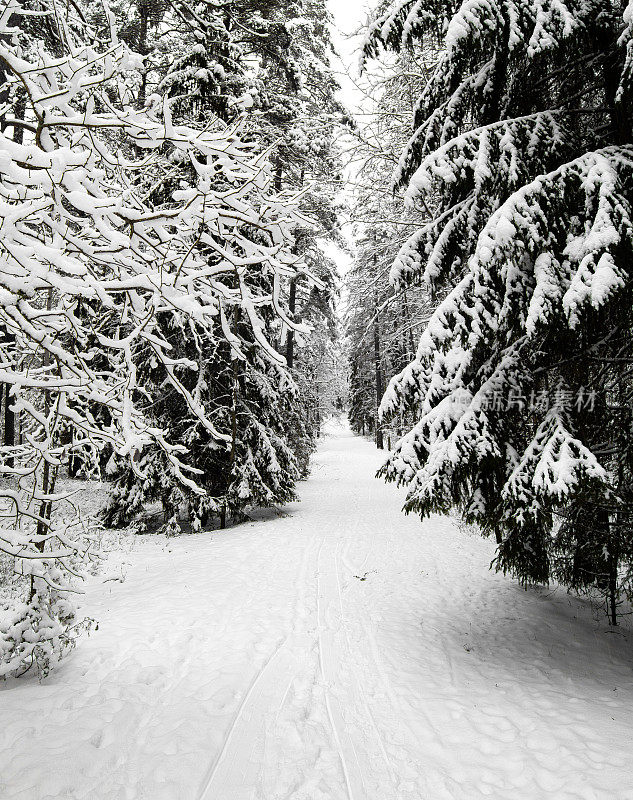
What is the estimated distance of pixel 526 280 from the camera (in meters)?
4.28

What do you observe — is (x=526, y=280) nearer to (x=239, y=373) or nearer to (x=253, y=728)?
(x=253, y=728)

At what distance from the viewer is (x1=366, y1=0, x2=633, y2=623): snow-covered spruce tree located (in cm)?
393

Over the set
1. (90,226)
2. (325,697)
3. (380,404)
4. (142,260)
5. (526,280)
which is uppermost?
(526,280)

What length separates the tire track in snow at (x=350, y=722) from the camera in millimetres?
3178

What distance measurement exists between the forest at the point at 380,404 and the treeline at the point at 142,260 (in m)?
0.04

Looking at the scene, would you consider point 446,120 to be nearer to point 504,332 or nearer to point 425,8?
point 425,8

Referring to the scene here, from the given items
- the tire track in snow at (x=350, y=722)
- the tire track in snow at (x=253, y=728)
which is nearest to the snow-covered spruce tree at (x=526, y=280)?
the tire track in snow at (x=350, y=722)

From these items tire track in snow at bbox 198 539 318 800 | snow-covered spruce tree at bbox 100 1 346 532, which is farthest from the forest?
snow-covered spruce tree at bbox 100 1 346 532

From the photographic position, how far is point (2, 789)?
2885 millimetres

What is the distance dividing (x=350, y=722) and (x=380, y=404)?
3156mm

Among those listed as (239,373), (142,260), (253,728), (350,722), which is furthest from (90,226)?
(239,373)

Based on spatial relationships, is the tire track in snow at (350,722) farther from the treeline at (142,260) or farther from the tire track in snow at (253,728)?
the treeline at (142,260)

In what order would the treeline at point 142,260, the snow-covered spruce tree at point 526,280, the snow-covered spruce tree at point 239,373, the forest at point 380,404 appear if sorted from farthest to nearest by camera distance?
the snow-covered spruce tree at point 239,373
the snow-covered spruce tree at point 526,280
the forest at point 380,404
the treeline at point 142,260

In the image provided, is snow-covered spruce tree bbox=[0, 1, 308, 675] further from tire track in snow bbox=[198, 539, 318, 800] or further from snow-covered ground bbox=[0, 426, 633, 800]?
tire track in snow bbox=[198, 539, 318, 800]
